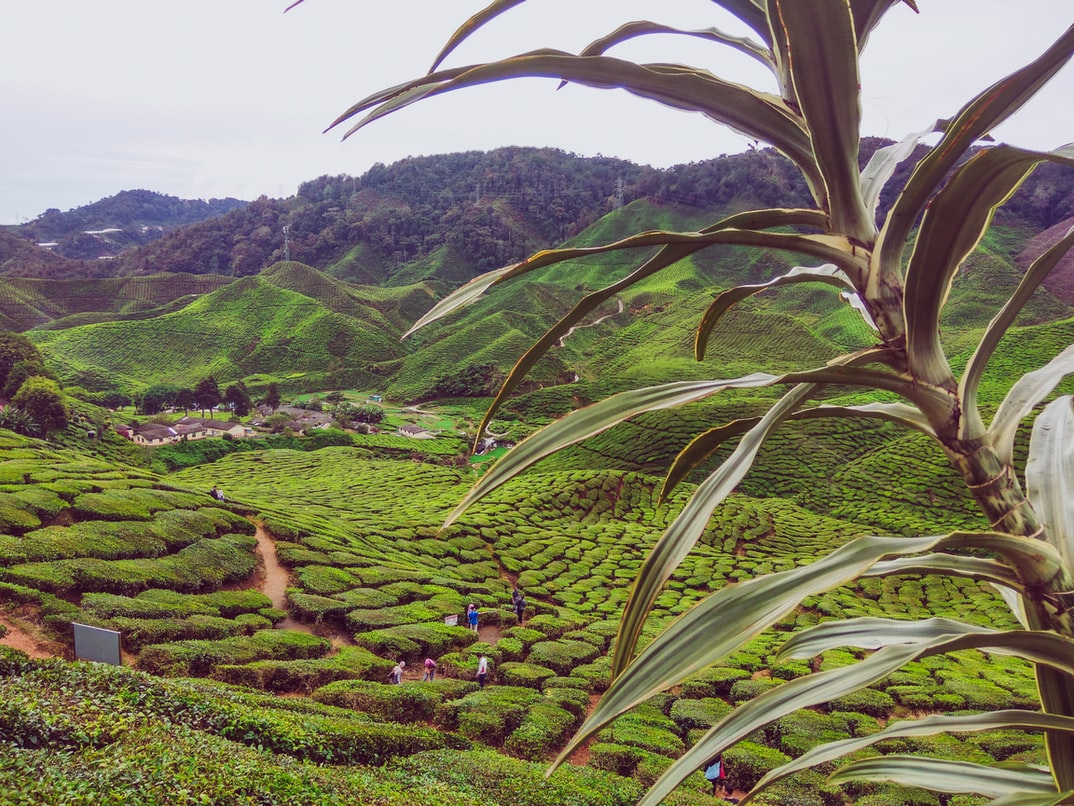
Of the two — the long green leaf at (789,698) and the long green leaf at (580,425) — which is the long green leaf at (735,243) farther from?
the long green leaf at (789,698)

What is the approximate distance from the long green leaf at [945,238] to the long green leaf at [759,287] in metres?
0.14

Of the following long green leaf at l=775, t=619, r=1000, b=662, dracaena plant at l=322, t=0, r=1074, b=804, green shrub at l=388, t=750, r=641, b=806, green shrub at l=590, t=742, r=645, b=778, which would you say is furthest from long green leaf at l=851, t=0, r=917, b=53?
green shrub at l=590, t=742, r=645, b=778

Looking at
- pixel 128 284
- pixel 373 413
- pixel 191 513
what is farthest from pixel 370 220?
pixel 191 513

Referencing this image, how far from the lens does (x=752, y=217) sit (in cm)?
Result: 86

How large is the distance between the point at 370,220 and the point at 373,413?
67484 mm

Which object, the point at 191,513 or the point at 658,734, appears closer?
the point at 658,734

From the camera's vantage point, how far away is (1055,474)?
0.84 meters

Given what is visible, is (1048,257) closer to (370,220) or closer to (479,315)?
(479,315)

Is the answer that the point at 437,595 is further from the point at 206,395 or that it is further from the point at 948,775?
the point at 206,395

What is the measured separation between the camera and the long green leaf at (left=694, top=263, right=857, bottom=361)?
93 cm

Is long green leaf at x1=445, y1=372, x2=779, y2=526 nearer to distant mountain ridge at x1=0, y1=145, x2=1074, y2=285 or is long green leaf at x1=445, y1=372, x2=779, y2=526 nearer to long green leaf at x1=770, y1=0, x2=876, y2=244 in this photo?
long green leaf at x1=770, y1=0, x2=876, y2=244

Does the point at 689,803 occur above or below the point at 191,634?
below

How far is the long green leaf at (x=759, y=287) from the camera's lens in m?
0.93

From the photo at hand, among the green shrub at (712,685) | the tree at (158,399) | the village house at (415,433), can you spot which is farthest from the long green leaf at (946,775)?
the tree at (158,399)
